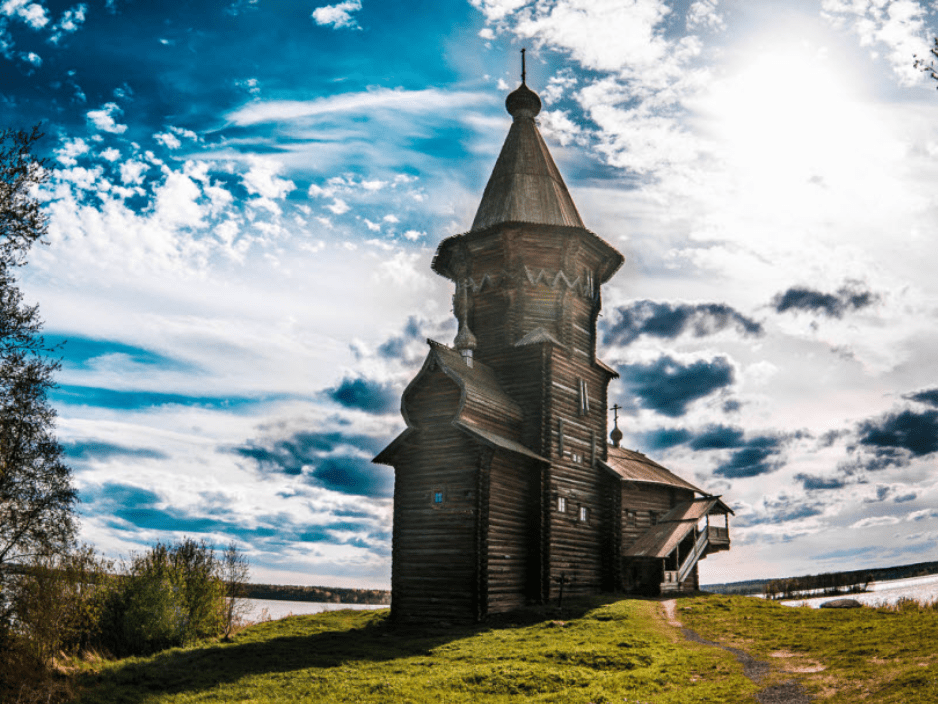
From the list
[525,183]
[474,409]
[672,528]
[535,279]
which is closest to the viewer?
[474,409]

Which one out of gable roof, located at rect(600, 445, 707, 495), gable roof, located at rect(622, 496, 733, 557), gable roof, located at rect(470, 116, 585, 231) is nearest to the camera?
gable roof, located at rect(470, 116, 585, 231)

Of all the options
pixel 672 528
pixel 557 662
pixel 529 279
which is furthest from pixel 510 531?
pixel 672 528

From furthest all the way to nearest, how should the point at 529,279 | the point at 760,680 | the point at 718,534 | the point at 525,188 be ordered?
the point at 718,534 → the point at 525,188 → the point at 529,279 → the point at 760,680

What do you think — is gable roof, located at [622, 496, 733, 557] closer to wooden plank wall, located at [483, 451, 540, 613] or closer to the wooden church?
the wooden church

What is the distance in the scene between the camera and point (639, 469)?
39031 mm

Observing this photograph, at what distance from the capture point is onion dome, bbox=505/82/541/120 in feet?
127

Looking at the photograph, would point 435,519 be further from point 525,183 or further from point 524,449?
point 525,183

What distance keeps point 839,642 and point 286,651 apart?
17017mm

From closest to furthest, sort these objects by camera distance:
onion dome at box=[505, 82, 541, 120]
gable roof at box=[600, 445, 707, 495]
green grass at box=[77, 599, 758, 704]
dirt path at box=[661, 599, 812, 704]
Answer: dirt path at box=[661, 599, 812, 704] < green grass at box=[77, 599, 758, 704] < gable roof at box=[600, 445, 707, 495] < onion dome at box=[505, 82, 541, 120]

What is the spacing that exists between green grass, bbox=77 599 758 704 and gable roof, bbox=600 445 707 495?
10050mm

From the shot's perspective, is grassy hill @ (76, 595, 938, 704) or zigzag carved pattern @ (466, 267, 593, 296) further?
zigzag carved pattern @ (466, 267, 593, 296)

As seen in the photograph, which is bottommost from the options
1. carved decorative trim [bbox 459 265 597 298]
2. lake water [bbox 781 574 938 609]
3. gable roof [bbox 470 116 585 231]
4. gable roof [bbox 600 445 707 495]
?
lake water [bbox 781 574 938 609]

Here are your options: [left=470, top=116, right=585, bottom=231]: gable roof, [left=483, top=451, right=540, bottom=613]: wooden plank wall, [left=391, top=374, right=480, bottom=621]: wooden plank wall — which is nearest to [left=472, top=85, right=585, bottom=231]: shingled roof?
[left=470, top=116, right=585, bottom=231]: gable roof

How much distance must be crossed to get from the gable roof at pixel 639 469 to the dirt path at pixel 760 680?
1152 centimetres
